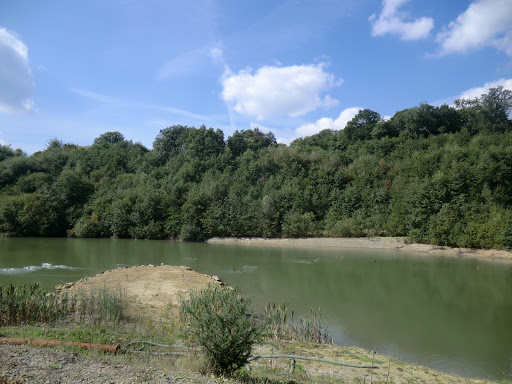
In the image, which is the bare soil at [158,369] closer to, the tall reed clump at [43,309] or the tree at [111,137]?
the tall reed clump at [43,309]

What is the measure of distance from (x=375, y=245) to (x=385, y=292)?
65.8ft

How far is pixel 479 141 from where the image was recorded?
43969mm

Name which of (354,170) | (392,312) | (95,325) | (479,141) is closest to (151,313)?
(95,325)

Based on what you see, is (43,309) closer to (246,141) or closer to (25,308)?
(25,308)

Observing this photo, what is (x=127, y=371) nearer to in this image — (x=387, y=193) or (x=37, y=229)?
(x=387, y=193)

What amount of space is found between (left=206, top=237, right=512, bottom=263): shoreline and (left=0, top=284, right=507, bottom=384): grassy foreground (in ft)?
83.1

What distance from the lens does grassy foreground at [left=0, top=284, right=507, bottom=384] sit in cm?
600

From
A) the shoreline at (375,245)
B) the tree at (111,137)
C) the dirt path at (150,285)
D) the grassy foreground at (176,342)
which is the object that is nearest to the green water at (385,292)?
the grassy foreground at (176,342)

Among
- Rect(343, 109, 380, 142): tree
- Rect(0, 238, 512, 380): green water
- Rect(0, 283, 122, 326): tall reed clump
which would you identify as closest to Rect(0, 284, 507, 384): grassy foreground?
Rect(0, 283, 122, 326): tall reed clump

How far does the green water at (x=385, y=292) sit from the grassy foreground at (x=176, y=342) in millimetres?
1516

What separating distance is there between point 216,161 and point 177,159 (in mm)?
8227

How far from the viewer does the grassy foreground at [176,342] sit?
6004mm

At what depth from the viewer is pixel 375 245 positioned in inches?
1410

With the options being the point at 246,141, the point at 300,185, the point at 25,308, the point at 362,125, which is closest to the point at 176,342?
the point at 25,308
